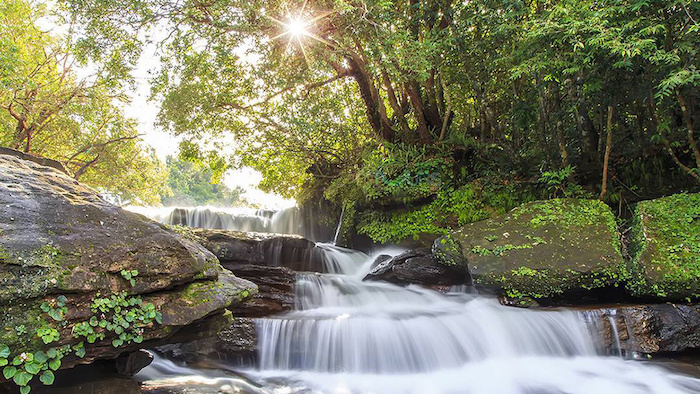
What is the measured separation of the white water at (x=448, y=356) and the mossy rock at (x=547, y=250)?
466 mm

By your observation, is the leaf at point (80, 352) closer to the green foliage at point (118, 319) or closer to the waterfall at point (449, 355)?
the green foliage at point (118, 319)

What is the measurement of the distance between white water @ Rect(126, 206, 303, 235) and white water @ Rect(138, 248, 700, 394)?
24.5 ft

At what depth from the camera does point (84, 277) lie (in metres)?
2.61

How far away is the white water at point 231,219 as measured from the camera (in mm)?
12250

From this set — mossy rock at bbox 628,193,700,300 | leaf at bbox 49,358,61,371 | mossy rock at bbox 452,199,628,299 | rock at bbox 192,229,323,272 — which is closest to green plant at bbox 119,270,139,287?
leaf at bbox 49,358,61,371

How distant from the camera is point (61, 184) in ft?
10.9

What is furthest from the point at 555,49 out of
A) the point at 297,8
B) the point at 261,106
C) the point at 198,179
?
the point at 198,179

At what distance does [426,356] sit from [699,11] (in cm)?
568

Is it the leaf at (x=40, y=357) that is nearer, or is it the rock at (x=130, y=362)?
the leaf at (x=40, y=357)

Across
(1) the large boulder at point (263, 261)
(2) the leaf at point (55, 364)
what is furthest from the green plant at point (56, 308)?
(1) the large boulder at point (263, 261)

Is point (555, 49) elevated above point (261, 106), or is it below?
below

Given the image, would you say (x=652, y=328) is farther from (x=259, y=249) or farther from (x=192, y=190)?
(x=192, y=190)

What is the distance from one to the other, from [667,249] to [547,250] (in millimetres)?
1403

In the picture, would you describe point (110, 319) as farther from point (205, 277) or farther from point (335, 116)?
point (335, 116)
